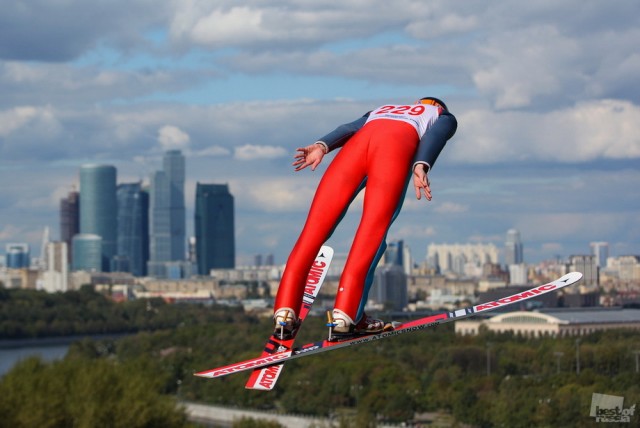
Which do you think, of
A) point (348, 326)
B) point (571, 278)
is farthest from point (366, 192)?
point (571, 278)

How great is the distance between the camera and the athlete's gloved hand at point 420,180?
1156cm

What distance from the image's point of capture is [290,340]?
42.2ft

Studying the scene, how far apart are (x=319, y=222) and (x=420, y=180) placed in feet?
3.69

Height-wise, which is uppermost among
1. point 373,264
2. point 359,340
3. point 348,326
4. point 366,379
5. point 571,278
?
point 373,264

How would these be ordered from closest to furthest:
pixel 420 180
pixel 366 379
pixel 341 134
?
pixel 420 180
pixel 341 134
pixel 366 379

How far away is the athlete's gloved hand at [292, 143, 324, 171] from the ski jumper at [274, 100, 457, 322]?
0.28 metres

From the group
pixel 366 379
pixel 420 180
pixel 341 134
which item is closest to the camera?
pixel 420 180

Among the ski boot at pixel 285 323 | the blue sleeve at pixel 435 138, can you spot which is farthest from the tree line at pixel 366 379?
the ski boot at pixel 285 323

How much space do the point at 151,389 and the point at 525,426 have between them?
20452 mm

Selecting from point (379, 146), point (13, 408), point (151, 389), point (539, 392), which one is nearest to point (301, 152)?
point (379, 146)

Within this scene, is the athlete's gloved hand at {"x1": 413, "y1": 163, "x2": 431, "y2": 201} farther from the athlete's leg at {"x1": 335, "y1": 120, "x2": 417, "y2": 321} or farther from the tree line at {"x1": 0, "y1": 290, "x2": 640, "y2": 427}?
the tree line at {"x1": 0, "y1": 290, "x2": 640, "y2": 427}

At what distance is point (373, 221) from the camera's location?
12297 mm

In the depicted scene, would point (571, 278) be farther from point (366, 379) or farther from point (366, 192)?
point (366, 379)

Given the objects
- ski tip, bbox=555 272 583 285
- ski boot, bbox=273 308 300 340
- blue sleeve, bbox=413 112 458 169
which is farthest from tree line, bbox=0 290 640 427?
ski boot, bbox=273 308 300 340
